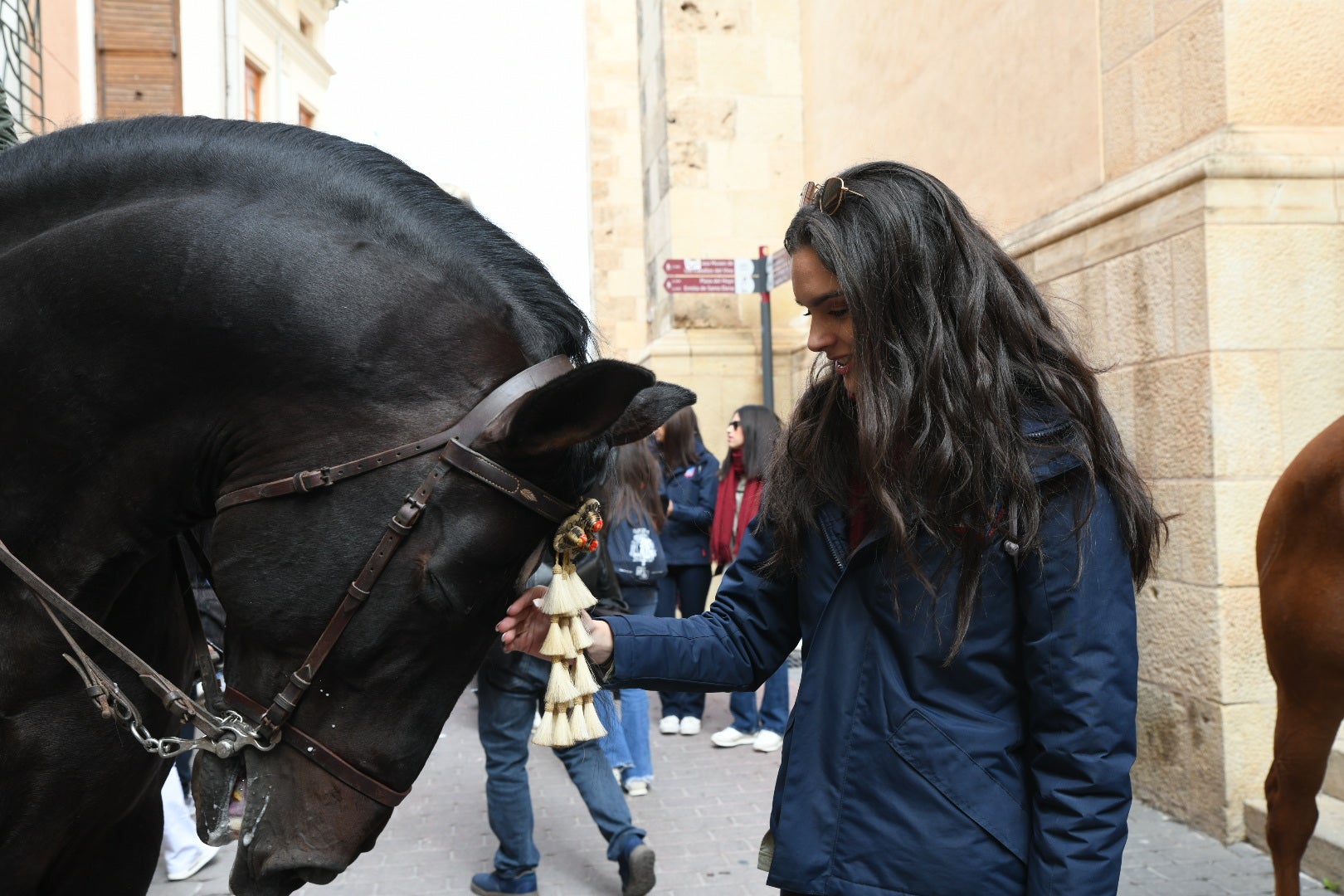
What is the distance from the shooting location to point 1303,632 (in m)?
3.10

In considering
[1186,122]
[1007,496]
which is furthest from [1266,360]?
[1007,496]

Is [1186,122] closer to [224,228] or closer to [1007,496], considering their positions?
[1007,496]

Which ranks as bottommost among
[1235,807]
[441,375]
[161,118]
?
[1235,807]

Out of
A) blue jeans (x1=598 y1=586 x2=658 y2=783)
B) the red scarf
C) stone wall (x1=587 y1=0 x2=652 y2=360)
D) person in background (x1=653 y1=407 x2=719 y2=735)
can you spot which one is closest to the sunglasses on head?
blue jeans (x1=598 y1=586 x2=658 y2=783)

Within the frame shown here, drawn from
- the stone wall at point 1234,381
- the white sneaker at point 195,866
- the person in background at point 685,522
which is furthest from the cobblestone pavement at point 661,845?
the person in background at point 685,522

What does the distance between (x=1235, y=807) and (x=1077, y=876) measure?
3.19 meters

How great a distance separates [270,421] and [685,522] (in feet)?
17.2

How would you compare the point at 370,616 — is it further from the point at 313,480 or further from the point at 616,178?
the point at 616,178

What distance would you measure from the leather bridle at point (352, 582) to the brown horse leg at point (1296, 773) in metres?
2.66

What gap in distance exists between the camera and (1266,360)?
4.24 m

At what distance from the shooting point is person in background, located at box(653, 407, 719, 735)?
6.64 metres

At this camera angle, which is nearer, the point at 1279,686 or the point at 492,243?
the point at 492,243

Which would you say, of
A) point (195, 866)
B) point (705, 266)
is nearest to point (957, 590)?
point (195, 866)

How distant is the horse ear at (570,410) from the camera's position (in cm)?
133
